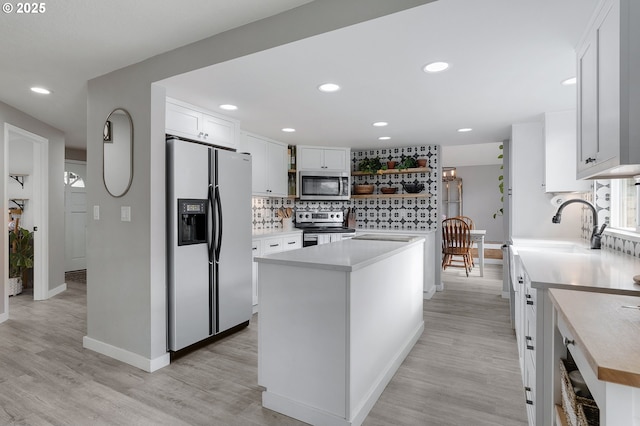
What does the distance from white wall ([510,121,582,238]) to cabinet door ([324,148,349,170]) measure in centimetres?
234

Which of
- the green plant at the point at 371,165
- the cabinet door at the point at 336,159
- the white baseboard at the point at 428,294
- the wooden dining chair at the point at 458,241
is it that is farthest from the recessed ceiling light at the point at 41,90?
the wooden dining chair at the point at 458,241

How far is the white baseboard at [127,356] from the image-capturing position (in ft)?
8.70

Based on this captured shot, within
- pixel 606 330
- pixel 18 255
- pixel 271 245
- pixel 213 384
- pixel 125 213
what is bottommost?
pixel 213 384

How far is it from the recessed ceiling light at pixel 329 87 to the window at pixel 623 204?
7.17ft

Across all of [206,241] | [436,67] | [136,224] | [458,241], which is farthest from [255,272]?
[458,241]

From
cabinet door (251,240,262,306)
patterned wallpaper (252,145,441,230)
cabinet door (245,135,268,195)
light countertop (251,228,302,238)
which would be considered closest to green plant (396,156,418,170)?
patterned wallpaper (252,145,441,230)

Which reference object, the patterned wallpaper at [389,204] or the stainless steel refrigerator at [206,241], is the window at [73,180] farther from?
the stainless steel refrigerator at [206,241]

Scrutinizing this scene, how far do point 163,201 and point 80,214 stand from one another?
5063 mm

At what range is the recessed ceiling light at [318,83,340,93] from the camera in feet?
8.80

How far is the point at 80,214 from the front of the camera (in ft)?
21.7

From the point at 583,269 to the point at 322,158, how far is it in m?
3.90

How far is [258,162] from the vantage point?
4.48 metres

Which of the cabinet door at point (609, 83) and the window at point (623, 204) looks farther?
the window at point (623, 204)

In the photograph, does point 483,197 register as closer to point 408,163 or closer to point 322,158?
point 408,163
